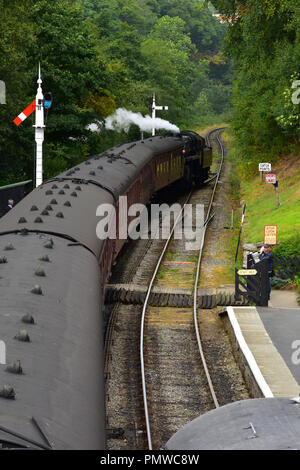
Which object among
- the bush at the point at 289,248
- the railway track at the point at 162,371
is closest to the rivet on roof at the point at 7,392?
the railway track at the point at 162,371

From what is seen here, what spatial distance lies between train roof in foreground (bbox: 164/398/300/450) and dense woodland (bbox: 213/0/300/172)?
25.7 metres

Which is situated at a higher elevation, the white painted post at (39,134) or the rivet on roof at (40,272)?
the white painted post at (39,134)

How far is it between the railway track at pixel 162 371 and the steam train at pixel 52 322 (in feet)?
7.37

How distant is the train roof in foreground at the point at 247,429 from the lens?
5945mm

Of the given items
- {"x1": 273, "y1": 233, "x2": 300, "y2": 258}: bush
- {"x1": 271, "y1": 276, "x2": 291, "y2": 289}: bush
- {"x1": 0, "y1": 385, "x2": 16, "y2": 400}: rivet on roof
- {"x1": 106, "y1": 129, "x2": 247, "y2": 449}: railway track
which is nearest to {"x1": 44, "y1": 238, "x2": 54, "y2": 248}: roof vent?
{"x1": 106, "y1": 129, "x2": 247, "y2": 449}: railway track

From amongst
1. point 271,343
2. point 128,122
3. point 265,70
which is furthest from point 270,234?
point 128,122

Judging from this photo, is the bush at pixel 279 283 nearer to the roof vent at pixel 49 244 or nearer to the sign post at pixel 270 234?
the sign post at pixel 270 234

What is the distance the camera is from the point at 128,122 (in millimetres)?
51812

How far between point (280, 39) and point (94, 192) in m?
23.7

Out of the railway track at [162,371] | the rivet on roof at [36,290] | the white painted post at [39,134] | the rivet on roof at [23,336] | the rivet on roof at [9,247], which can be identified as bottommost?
the railway track at [162,371]

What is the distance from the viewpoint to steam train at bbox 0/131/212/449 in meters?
5.61

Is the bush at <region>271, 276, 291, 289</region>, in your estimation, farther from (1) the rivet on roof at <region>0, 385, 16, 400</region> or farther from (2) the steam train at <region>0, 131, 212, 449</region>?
(1) the rivet on roof at <region>0, 385, 16, 400</region>

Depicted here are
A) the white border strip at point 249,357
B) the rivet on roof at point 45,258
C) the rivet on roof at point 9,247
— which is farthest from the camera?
the white border strip at point 249,357

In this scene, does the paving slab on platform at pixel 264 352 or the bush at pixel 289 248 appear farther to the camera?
the bush at pixel 289 248
